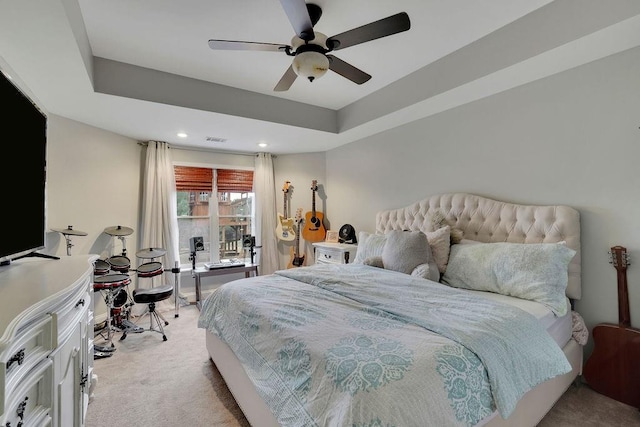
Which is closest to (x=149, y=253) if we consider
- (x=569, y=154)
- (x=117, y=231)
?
(x=117, y=231)

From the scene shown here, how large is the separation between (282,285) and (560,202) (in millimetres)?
2230

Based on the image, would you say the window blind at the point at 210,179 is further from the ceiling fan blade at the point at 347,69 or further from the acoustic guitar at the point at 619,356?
the acoustic guitar at the point at 619,356

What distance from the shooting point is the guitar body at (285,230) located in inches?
189

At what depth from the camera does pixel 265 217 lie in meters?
4.79

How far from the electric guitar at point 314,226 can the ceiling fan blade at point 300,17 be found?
3.09 meters

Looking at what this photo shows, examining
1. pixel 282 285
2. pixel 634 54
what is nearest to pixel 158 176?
pixel 282 285

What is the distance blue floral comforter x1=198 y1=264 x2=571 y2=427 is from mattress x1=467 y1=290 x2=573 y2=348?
178 millimetres

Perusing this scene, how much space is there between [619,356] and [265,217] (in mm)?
4157

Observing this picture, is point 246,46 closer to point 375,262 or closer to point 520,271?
point 375,262

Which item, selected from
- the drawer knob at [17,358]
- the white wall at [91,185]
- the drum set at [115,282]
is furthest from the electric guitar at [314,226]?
the drawer knob at [17,358]

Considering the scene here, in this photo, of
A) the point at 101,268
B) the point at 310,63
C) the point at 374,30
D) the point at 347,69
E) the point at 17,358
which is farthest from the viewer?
the point at 101,268

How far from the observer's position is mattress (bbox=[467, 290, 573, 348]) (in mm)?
1729

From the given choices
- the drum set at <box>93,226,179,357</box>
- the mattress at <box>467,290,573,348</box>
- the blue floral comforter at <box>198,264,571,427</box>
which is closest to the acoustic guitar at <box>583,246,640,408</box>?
the mattress at <box>467,290,573,348</box>

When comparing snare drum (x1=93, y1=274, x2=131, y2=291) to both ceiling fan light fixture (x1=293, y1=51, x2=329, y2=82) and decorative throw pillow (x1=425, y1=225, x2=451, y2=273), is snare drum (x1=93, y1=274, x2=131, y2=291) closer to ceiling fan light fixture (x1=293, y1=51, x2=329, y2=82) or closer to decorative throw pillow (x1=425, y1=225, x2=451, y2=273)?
ceiling fan light fixture (x1=293, y1=51, x2=329, y2=82)
